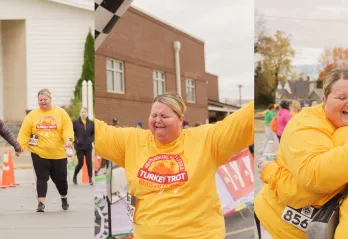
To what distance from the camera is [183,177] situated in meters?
1.92

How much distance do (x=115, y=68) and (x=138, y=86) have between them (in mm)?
105

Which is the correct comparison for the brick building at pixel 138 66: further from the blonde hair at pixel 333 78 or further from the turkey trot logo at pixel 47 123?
the turkey trot logo at pixel 47 123

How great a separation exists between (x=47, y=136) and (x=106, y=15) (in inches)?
85.5

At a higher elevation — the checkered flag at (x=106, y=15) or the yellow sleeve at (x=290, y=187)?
the checkered flag at (x=106, y=15)

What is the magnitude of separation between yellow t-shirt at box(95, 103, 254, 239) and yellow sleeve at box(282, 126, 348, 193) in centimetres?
31

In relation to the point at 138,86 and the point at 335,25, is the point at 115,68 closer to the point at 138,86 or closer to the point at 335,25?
the point at 138,86

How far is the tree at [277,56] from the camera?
1.84 meters

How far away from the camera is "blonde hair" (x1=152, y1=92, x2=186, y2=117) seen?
1976 millimetres

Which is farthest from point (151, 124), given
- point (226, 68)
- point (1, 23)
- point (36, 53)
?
point (1, 23)

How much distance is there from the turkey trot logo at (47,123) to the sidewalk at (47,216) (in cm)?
67

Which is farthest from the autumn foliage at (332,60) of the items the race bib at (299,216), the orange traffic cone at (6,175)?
the orange traffic cone at (6,175)

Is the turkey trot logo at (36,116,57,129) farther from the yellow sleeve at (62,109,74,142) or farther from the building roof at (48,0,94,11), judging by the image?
the building roof at (48,0,94,11)

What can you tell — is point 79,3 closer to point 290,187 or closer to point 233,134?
point 233,134

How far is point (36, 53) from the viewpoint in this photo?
209 inches
